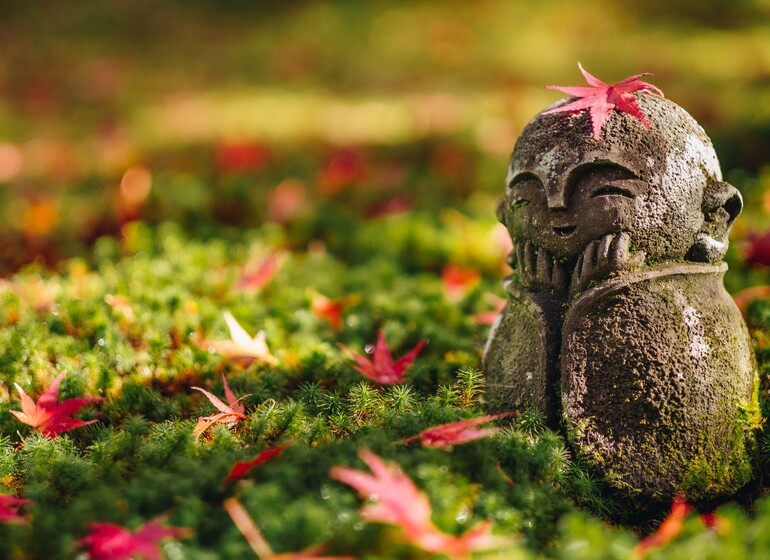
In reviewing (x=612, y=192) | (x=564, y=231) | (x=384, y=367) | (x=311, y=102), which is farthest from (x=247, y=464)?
(x=311, y=102)

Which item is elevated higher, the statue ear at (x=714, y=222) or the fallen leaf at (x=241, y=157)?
the statue ear at (x=714, y=222)

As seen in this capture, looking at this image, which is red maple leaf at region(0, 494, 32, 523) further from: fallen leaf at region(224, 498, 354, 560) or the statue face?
the statue face

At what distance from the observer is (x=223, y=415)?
256 centimetres

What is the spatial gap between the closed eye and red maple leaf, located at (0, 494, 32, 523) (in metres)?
2.08

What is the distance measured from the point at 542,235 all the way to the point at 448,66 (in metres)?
7.34

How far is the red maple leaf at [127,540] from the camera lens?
1748 mm

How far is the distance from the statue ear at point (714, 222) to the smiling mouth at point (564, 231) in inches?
17.3

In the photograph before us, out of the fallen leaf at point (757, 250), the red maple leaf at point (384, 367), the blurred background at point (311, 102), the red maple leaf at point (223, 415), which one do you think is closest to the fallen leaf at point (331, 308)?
the red maple leaf at point (384, 367)

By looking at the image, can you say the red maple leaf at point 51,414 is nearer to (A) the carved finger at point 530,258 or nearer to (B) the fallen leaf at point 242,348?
(B) the fallen leaf at point 242,348

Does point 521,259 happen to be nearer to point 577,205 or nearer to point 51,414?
point 577,205

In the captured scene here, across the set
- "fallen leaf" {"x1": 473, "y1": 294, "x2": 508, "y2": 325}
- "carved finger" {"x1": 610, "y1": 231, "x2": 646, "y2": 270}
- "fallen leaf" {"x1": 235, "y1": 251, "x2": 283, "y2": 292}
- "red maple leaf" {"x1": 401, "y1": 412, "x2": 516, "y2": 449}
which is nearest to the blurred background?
"fallen leaf" {"x1": 235, "y1": 251, "x2": 283, "y2": 292}

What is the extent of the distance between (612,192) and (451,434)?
98cm

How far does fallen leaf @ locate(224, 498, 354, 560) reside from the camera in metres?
1.72

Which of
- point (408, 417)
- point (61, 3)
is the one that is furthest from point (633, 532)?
point (61, 3)
